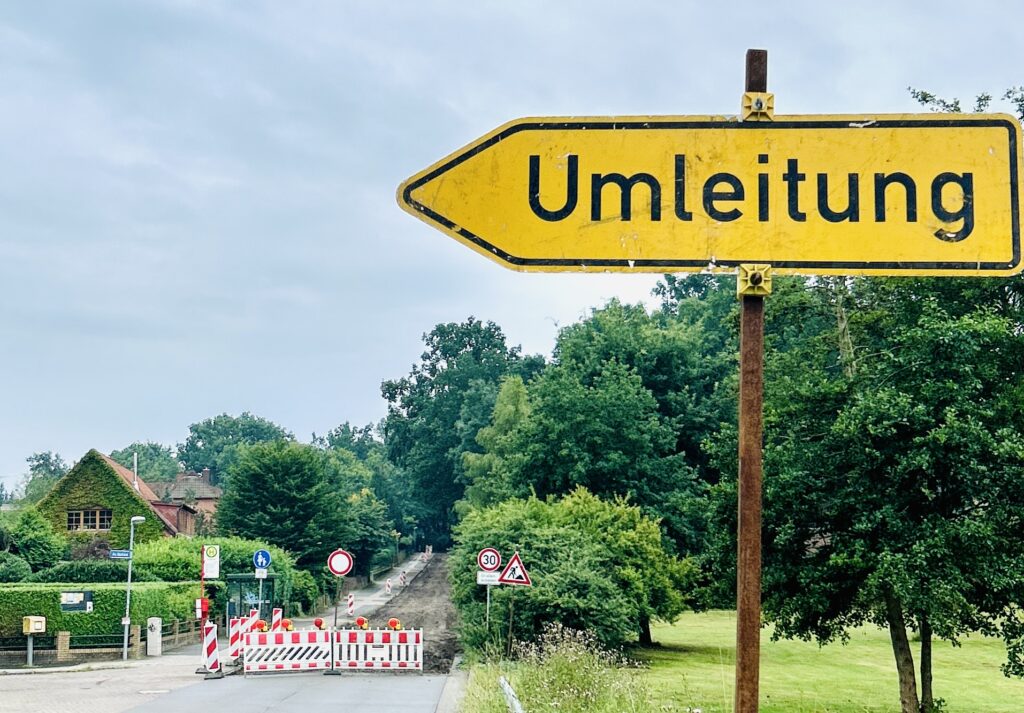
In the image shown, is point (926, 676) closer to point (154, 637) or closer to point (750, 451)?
point (750, 451)

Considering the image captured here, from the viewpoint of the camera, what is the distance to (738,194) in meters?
4.25

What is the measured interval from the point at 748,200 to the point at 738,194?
0.04 m

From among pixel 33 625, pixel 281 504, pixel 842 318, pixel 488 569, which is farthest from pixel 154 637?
pixel 281 504

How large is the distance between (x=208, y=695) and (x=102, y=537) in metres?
39.9

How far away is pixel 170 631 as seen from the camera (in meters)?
41.4

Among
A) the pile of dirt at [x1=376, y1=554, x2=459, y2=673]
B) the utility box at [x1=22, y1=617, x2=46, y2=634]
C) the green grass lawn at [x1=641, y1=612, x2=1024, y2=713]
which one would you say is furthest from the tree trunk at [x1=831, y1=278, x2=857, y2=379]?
the utility box at [x1=22, y1=617, x2=46, y2=634]

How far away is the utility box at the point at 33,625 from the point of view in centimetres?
3488

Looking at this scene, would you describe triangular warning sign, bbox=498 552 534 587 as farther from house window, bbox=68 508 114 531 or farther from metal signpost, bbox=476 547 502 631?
house window, bbox=68 508 114 531

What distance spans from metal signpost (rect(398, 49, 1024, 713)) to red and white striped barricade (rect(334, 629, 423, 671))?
2701 centimetres

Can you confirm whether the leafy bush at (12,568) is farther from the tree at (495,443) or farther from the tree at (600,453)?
the tree at (495,443)

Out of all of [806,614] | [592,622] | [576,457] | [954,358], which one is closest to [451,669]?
[592,622]

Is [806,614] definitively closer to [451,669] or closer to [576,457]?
[451,669]

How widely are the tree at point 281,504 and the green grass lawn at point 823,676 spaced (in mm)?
25731

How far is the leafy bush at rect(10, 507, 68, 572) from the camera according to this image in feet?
166
